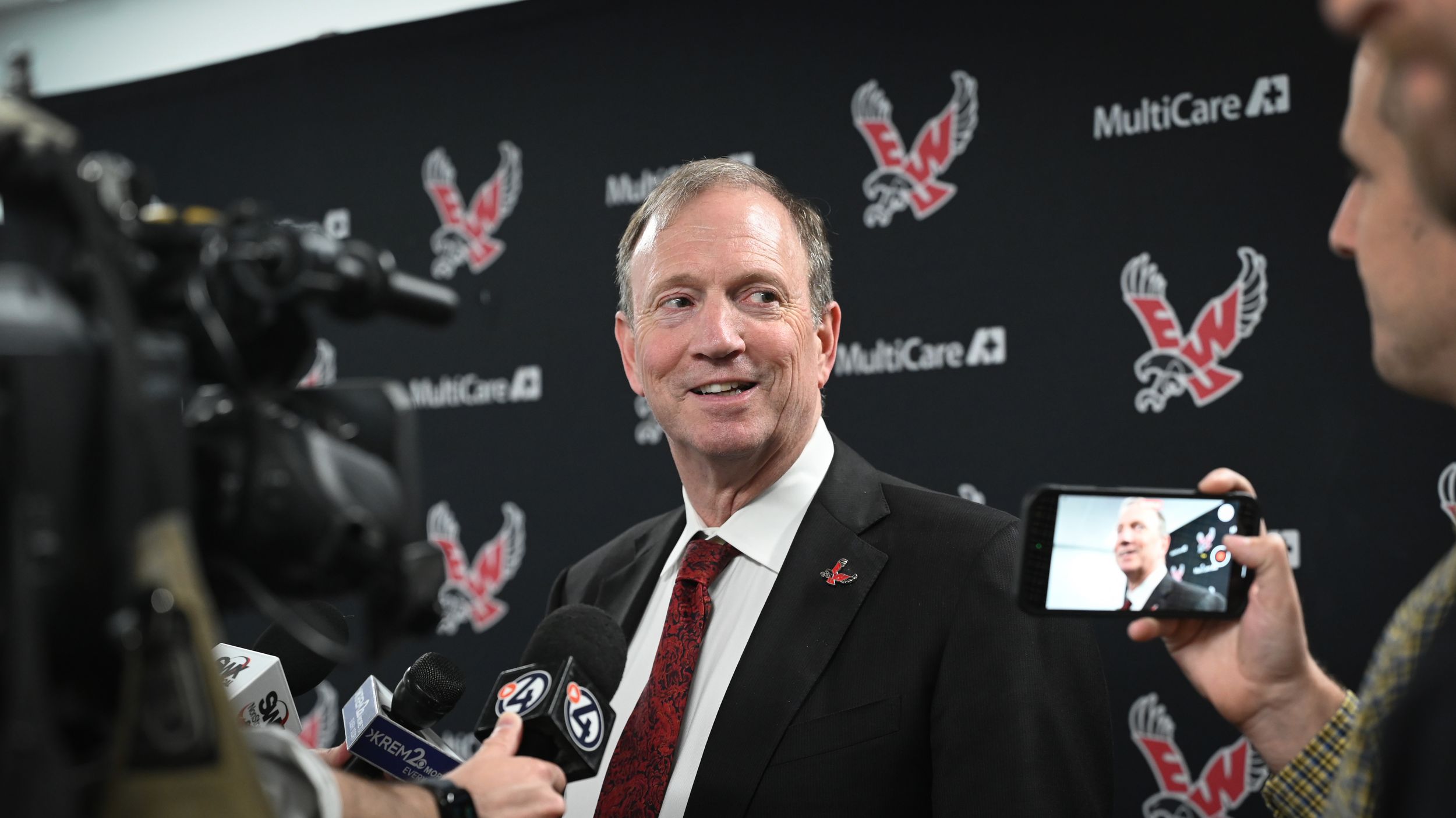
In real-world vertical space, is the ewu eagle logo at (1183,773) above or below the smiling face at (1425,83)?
below

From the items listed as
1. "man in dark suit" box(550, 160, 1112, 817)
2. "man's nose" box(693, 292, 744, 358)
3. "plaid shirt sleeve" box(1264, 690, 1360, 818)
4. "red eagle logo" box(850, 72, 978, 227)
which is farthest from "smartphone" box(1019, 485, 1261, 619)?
"red eagle logo" box(850, 72, 978, 227)

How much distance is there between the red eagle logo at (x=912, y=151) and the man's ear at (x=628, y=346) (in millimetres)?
1024

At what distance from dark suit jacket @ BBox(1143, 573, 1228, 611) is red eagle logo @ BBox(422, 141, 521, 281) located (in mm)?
2585

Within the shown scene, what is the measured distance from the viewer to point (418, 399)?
349 centimetres

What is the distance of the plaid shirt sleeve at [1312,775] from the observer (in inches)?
38.1

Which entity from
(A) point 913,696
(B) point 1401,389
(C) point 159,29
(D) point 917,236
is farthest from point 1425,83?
(C) point 159,29

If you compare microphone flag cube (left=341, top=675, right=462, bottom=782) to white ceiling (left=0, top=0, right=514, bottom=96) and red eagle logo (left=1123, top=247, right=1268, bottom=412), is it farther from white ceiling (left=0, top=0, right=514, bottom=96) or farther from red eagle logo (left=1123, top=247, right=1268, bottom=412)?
white ceiling (left=0, top=0, right=514, bottom=96)

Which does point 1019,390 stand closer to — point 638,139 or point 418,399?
point 638,139

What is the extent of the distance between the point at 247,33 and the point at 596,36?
1.41 metres

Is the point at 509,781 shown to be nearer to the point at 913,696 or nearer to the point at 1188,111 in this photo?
the point at 913,696

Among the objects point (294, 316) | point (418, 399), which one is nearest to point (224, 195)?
point (418, 399)

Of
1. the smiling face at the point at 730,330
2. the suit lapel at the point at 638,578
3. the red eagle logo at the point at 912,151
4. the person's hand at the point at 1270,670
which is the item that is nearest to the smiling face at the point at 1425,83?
the person's hand at the point at 1270,670

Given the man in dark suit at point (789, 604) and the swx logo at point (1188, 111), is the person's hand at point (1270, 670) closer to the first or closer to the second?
the man in dark suit at point (789, 604)

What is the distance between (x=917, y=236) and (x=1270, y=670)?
1.87m
